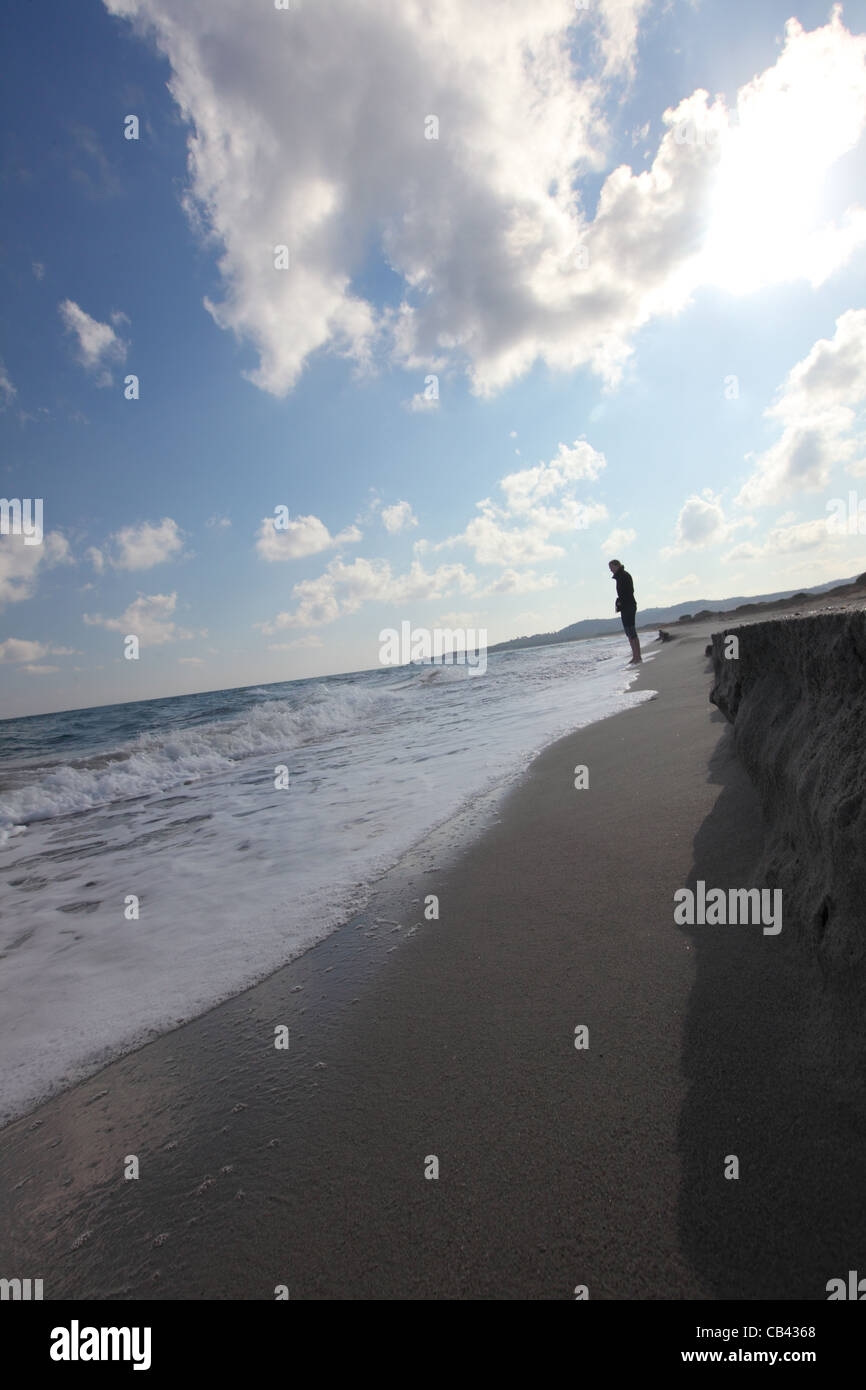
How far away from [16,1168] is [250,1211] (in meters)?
1.04

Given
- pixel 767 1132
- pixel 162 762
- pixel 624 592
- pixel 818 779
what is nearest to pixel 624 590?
pixel 624 592

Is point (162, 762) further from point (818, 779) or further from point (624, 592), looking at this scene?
point (818, 779)

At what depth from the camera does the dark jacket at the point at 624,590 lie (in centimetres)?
1382

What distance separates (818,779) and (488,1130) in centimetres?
156

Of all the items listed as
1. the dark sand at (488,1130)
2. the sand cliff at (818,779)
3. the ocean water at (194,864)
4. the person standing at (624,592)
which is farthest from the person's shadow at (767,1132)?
the person standing at (624,592)

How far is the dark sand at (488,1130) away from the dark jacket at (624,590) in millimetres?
11682

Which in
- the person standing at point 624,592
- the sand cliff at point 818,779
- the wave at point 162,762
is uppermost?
the person standing at point 624,592

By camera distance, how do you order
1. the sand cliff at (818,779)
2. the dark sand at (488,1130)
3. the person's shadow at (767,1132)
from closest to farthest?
the person's shadow at (767,1132), the dark sand at (488,1130), the sand cliff at (818,779)

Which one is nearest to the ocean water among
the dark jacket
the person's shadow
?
the person's shadow

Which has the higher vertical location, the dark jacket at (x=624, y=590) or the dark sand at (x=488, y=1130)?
the dark jacket at (x=624, y=590)

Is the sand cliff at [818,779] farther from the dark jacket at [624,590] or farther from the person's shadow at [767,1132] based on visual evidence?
the dark jacket at [624,590]
